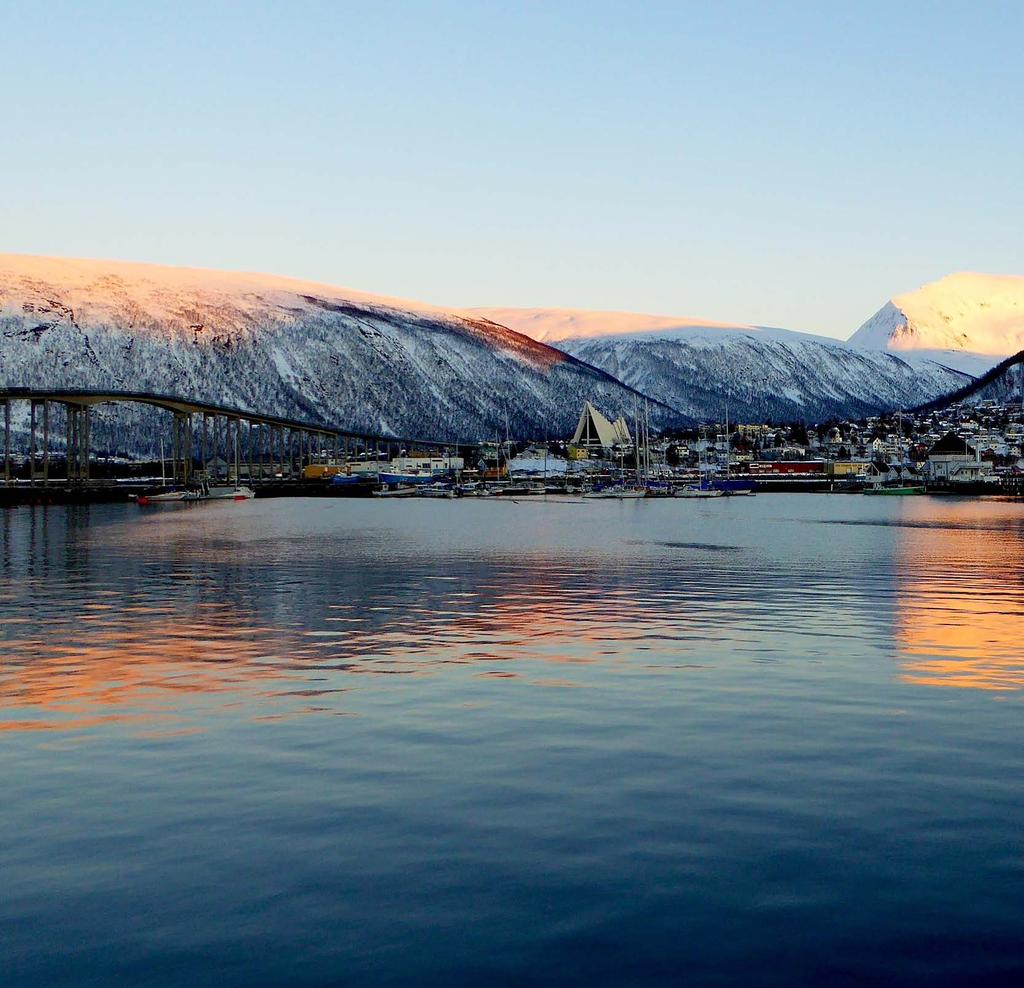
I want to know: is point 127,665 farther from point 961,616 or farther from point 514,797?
point 961,616

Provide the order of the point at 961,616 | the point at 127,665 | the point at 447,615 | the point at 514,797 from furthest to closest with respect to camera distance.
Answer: the point at 447,615
the point at 961,616
the point at 127,665
the point at 514,797

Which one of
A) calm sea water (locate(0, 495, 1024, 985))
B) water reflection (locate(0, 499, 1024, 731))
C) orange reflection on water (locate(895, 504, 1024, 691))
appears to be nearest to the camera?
calm sea water (locate(0, 495, 1024, 985))

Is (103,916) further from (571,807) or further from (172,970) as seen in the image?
(571,807)

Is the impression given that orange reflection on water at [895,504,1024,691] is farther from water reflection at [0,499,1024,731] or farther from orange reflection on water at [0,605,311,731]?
orange reflection on water at [0,605,311,731]

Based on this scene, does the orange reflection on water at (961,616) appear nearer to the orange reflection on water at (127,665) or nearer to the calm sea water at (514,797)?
the calm sea water at (514,797)

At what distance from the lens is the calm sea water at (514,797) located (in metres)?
12.5

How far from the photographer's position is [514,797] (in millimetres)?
18156

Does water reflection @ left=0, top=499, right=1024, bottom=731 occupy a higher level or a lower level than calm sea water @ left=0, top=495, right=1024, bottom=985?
lower

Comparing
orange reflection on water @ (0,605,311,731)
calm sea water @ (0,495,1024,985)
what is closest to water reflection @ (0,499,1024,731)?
orange reflection on water @ (0,605,311,731)

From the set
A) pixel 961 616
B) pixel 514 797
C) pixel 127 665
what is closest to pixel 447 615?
pixel 127 665

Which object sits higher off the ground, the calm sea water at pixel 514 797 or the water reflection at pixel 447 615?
the calm sea water at pixel 514 797

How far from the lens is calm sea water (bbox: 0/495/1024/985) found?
12.5m

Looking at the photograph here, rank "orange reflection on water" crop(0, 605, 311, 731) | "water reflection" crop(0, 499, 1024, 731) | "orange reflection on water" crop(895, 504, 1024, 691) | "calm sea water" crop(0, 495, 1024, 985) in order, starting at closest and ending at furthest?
1. "calm sea water" crop(0, 495, 1024, 985)
2. "orange reflection on water" crop(0, 605, 311, 731)
3. "water reflection" crop(0, 499, 1024, 731)
4. "orange reflection on water" crop(895, 504, 1024, 691)

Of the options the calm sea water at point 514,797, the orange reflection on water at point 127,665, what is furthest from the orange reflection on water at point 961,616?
the orange reflection on water at point 127,665
